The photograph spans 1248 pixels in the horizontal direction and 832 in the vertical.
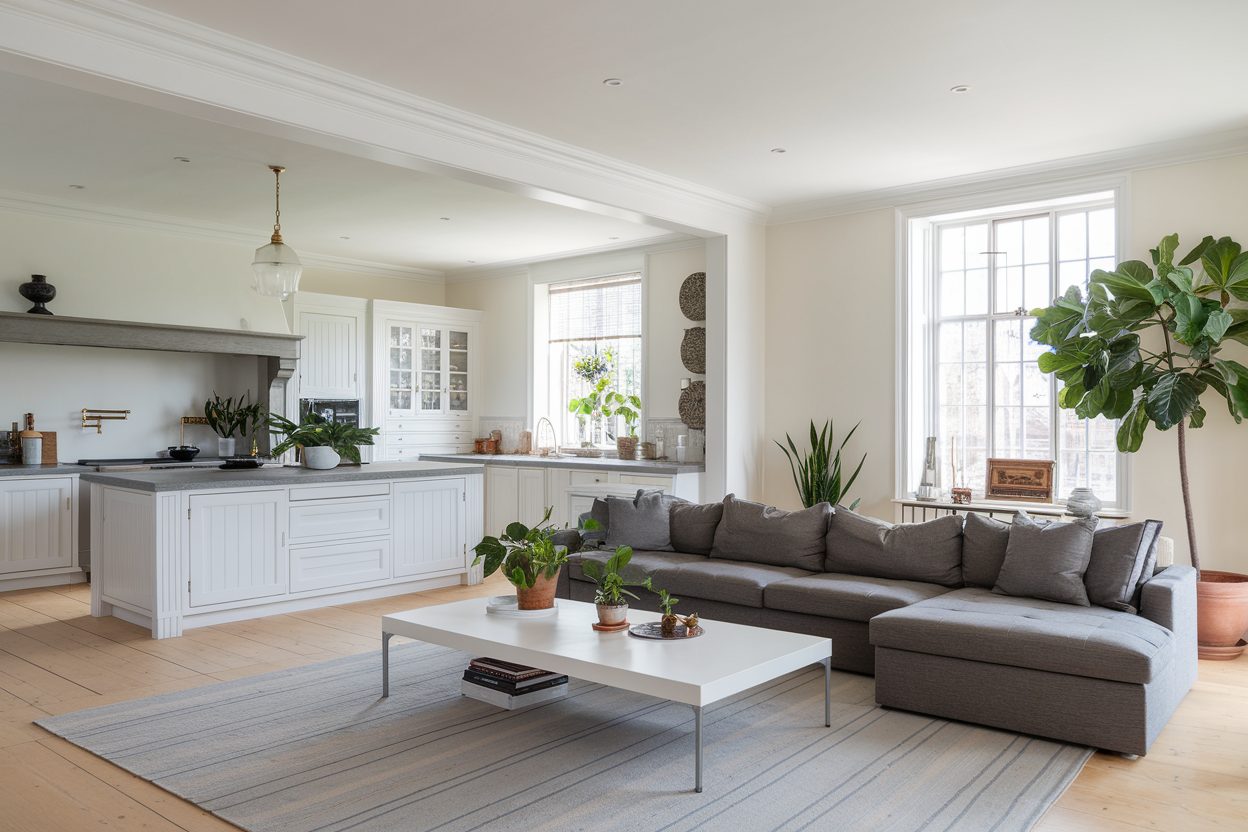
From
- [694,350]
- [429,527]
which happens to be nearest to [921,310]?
[694,350]

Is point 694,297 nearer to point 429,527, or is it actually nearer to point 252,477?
point 429,527

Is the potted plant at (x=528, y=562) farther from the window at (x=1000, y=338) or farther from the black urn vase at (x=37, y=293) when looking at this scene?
the black urn vase at (x=37, y=293)

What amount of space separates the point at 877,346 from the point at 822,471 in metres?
1.01

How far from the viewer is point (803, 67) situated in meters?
4.43

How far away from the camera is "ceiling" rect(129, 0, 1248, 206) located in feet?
12.6

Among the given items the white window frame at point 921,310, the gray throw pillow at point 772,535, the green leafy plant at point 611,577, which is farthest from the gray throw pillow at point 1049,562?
the white window frame at point 921,310

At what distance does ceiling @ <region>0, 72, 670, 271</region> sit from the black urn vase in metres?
0.65

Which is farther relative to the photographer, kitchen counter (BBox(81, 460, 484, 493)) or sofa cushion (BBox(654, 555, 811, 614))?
kitchen counter (BBox(81, 460, 484, 493))

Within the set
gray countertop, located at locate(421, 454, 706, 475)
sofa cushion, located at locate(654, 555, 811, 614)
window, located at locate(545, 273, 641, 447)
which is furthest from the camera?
window, located at locate(545, 273, 641, 447)

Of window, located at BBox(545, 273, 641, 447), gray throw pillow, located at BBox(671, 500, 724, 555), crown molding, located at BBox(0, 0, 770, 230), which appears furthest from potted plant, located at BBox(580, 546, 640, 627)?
window, located at BBox(545, 273, 641, 447)

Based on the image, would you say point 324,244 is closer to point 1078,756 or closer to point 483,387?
point 483,387

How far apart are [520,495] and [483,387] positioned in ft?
6.95

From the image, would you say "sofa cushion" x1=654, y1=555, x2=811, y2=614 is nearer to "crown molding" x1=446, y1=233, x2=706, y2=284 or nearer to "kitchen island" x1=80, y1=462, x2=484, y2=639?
"kitchen island" x1=80, y1=462, x2=484, y2=639

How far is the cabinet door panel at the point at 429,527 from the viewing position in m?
6.46
